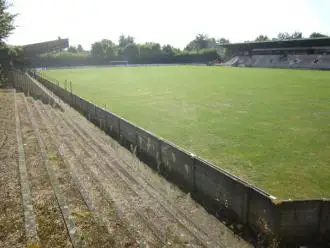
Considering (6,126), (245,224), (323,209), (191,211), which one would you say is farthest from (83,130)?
(323,209)

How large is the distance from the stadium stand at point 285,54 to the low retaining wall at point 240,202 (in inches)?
2269

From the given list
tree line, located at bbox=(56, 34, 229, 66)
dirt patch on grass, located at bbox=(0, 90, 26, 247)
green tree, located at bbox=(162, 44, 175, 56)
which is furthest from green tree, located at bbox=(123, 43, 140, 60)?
dirt patch on grass, located at bbox=(0, 90, 26, 247)

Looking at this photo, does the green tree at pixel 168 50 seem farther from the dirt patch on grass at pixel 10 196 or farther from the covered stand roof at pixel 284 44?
the dirt patch on grass at pixel 10 196

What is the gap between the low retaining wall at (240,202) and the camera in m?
6.75

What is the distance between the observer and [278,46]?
7931 cm

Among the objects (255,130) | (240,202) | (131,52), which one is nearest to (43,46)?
(131,52)

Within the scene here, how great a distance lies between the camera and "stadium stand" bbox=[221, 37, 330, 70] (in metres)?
65.8

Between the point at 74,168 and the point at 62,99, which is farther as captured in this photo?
the point at 62,99

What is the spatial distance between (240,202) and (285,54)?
75243mm

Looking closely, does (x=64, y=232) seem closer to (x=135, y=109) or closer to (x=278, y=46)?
(x=135, y=109)

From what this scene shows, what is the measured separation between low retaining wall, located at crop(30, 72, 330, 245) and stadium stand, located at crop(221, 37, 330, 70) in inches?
2269

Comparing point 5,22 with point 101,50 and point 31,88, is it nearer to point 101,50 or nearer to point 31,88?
point 31,88

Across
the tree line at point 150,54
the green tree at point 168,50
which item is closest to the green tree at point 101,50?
the tree line at point 150,54

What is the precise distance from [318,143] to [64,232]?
1089 cm
